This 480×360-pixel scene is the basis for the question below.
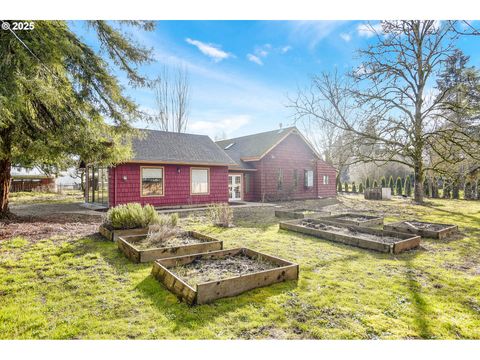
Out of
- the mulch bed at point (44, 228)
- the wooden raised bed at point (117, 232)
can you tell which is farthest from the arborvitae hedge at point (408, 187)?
the mulch bed at point (44, 228)

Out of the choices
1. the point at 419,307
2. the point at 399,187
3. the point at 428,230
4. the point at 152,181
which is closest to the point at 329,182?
the point at 399,187

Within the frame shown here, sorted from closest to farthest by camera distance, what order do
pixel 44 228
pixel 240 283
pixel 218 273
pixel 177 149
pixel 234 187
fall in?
pixel 240 283, pixel 218 273, pixel 44 228, pixel 177 149, pixel 234 187

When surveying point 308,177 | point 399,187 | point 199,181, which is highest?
point 308,177

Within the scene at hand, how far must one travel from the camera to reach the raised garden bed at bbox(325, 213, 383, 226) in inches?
310

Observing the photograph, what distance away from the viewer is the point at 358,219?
8.78 meters

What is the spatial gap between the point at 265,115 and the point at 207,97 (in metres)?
2.07

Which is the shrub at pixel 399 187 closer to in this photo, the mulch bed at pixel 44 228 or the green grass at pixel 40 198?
the mulch bed at pixel 44 228

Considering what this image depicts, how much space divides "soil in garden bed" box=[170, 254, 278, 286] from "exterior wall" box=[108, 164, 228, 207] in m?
8.44

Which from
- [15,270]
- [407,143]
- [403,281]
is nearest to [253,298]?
[403,281]

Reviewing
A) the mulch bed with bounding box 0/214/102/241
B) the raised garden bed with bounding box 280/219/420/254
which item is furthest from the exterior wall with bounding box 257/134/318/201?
the mulch bed with bounding box 0/214/102/241

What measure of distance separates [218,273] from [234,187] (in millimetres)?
12835

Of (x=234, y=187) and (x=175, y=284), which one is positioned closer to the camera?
(x=175, y=284)

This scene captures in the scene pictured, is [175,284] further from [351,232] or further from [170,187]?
[170,187]
